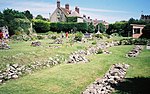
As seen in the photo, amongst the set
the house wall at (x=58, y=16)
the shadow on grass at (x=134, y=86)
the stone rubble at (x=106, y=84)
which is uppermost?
the house wall at (x=58, y=16)

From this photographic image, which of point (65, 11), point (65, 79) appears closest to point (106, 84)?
point (65, 79)

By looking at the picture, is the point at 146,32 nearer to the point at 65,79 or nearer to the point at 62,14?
the point at 62,14

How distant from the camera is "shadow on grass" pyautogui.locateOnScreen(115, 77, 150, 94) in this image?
12328 mm

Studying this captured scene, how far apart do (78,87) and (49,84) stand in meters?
1.74

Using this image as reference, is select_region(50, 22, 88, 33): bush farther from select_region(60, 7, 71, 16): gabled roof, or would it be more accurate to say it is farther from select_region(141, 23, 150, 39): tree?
select_region(141, 23, 150, 39): tree

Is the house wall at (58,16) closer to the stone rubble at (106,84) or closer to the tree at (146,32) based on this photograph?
Answer: the tree at (146,32)

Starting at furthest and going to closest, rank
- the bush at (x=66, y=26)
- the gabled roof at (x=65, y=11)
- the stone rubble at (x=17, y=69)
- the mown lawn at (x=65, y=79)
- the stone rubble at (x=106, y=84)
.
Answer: the gabled roof at (x=65, y=11) < the bush at (x=66, y=26) < the stone rubble at (x=17, y=69) < the mown lawn at (x=65, y=79) < the stone rubble at (x=106, y=84)

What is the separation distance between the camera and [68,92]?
12398 millimetres

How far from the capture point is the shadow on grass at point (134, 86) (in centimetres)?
1233

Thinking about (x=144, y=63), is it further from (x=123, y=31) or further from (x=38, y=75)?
(x=123, y=31)

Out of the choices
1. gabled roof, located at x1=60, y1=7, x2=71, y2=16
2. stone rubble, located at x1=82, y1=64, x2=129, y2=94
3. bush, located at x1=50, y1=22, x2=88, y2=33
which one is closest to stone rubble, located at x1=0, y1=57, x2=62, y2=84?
stone rubble, located at x1=82, y1=64, x2=129, y2=94

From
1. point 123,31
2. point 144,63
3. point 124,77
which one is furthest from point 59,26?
point 124,77

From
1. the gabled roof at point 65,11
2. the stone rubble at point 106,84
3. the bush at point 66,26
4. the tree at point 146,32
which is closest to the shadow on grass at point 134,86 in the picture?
the stone rubble at point 106,84

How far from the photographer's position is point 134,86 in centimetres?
1316
